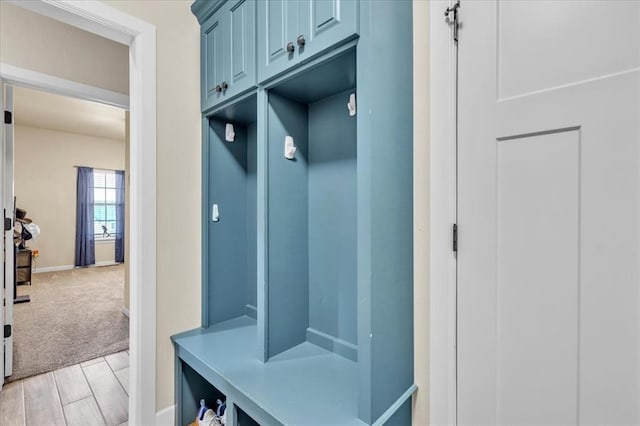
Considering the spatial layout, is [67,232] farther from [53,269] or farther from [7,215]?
[7,215]

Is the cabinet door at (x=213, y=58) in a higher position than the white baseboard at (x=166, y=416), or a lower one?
higher

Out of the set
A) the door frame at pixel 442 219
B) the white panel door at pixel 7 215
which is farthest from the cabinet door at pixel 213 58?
the white panel door at pixel 7 215

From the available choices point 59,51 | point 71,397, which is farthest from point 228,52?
point 71,397

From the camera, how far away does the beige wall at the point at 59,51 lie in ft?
6.91

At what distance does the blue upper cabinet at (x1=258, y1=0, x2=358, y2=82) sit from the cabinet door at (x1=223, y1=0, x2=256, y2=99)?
0.19 feet

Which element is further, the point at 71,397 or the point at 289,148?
the point at 71,397

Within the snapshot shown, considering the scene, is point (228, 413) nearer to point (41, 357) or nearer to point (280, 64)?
point (280, 64)

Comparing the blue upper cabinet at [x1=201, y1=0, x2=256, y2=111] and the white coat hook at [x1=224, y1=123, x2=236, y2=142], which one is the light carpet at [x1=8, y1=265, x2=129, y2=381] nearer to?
the white coat hook at [x1=224, y1=123, x2=236, y2=142]

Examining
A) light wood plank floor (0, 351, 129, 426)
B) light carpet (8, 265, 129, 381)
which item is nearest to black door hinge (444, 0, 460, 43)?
light wood plank floor (0, 351, 129, 426)

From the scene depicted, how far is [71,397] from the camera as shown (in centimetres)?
203

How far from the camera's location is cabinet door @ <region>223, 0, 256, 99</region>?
139 cm
